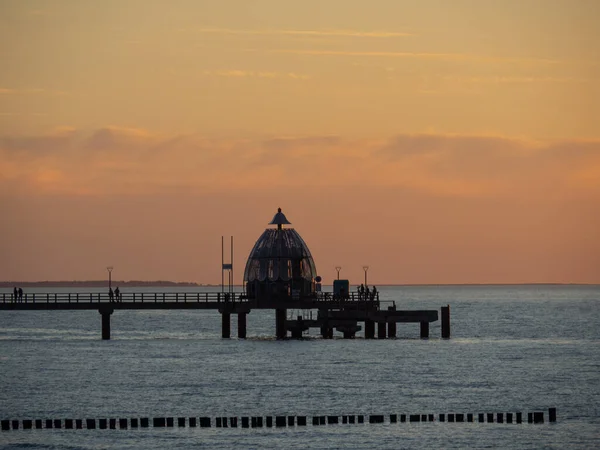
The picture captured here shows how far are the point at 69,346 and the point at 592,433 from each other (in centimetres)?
6084

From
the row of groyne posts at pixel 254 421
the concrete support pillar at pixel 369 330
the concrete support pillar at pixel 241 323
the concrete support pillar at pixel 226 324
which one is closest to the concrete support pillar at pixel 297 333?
the concrete support pillar at pixel 241 323

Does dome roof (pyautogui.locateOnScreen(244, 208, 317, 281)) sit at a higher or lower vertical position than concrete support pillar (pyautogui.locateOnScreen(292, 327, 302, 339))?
higher

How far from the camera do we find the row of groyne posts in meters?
59.5

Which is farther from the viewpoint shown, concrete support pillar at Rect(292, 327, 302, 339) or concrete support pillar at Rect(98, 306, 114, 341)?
concrete support pillar at Rect(292, 327, 302, 339)

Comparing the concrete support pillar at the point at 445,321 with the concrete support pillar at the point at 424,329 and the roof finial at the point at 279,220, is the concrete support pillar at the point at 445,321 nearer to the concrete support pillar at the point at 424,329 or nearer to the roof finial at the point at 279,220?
the concrete support pillar at the point at 424,329

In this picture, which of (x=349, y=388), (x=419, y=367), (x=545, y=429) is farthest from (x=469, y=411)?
(x=419, y=367)

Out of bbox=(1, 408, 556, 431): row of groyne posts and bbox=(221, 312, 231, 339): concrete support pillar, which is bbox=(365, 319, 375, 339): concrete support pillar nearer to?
bbox=(221, 312, 231, 339): concrete support pillar

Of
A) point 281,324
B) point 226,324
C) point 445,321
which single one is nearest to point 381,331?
point 445,321

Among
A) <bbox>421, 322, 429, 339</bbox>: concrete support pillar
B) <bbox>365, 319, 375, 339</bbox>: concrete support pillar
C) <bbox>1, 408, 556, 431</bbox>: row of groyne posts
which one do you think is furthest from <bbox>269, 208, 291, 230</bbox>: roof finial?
<bbox>1, 408, 556, 431</bbox>: row of groyne posts

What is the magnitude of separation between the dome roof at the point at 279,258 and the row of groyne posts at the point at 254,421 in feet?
149

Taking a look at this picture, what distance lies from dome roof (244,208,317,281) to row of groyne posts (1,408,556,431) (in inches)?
1793

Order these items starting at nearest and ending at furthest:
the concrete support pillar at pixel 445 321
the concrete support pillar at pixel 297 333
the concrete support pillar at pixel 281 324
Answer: the concrete support pillar at pixel 297 333 < the concrete support pillar at pixel 281 324 < the concrete support pillar at pixel 445 321

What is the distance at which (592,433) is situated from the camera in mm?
58438

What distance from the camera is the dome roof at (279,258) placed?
10769cm
